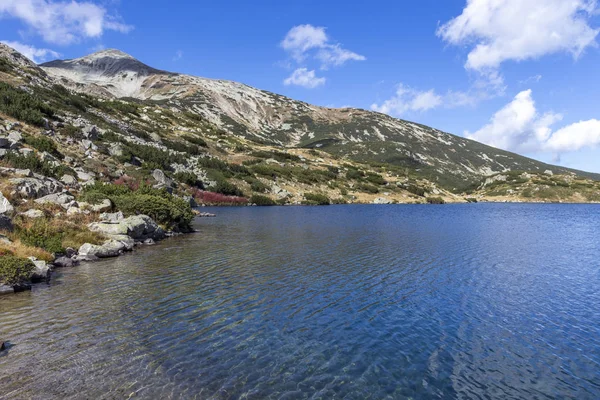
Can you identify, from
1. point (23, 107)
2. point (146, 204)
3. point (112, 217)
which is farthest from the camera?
point (23, 107)

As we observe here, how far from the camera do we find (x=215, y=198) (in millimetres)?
74312

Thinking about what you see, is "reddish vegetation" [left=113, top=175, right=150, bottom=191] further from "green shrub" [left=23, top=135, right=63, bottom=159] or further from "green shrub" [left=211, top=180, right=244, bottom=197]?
"green shrub" [left=211, top=180, right=244, bottom=197]

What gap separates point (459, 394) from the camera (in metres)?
8.81

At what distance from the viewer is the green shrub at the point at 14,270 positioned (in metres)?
15.6

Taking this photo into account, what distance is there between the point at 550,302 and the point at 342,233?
22.5m

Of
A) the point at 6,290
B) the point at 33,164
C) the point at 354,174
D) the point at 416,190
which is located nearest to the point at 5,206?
the point at 6,290

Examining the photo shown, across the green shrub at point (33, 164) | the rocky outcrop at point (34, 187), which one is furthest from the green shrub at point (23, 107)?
the rocky outcrop at point (34, 187)

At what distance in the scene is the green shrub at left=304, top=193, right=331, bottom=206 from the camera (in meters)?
85.8

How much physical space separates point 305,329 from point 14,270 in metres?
13.0

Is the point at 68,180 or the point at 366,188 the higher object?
the point at 366,188

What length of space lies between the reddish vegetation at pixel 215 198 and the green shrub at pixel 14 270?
180ft

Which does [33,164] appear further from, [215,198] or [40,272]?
[215,198]

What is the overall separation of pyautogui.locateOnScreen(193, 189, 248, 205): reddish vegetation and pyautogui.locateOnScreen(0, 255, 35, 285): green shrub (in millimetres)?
54888

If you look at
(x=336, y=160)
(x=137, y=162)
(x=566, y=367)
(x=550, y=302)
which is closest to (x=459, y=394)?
(x=566, y=367)
